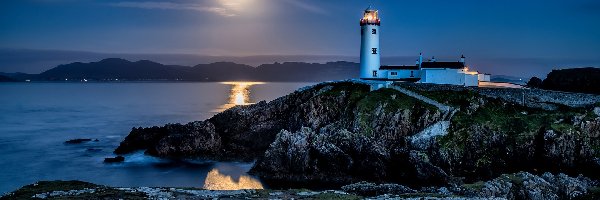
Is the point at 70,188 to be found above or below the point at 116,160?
above

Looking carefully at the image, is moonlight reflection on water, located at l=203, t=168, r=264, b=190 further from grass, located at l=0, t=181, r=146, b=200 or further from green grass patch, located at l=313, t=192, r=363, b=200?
green grass patch, located at l=313, t=192, r=363, b=200

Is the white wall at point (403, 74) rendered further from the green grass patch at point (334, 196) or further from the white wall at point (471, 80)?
the green grass patch at point (334, 196)

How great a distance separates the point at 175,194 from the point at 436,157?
25.5 m

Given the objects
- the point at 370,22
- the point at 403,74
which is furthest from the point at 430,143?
the point at 370,22

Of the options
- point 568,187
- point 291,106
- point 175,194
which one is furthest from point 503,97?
point 175,194

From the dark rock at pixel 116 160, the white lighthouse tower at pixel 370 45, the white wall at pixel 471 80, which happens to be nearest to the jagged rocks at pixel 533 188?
the white wall at pixel 471 80

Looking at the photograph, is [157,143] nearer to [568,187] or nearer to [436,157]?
[436,157]

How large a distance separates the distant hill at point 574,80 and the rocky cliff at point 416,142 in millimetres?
25024

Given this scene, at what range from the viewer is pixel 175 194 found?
34.0m

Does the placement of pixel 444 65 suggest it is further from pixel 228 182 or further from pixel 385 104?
pixel 228 182

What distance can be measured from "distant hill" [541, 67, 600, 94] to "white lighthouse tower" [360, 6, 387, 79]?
26.8 meters

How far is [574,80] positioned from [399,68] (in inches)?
1079

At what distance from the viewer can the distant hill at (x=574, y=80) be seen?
73894 millimetres

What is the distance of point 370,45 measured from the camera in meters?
74.2
